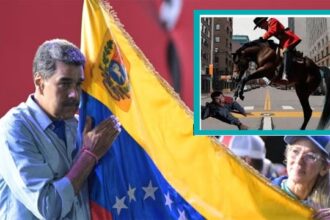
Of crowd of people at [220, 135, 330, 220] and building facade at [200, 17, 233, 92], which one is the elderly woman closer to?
crowd of people at [220, 135, 330, 220]

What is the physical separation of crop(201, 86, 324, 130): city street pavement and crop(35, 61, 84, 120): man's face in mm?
564

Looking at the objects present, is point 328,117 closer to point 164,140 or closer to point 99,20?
point 164,140

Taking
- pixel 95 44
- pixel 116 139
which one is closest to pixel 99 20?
pixel 95 44

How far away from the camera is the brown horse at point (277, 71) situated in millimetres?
2131

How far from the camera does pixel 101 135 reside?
6.49 ft

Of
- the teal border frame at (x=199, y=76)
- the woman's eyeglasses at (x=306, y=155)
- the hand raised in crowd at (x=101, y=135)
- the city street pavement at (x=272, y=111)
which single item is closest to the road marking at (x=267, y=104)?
the city street pavement at (x=272, y=111)

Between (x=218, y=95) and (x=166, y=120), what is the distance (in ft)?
0.91

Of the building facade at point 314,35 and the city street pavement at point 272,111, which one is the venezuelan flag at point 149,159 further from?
the building facade at point 314,35

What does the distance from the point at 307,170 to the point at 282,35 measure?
0.59 meters

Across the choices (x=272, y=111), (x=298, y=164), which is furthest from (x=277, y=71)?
(x=298, y=164)

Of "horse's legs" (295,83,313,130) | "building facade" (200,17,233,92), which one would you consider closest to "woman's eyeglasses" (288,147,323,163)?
"horse's legs" (295,83,313,130)

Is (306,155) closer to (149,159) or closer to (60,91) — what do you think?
(149,159)

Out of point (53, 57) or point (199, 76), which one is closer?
point (53, 57)

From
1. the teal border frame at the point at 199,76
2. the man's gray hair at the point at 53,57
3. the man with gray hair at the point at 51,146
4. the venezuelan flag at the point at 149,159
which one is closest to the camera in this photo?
the man with gray hair at the point at 51,146
